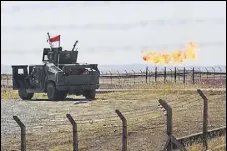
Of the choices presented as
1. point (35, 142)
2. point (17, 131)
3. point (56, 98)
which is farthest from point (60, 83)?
point (35, 142)

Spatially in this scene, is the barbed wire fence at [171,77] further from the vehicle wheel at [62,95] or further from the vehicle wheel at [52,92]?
the vehicle wheel at [52,92]

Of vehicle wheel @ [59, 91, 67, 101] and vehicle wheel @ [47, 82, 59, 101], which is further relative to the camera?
vehicle wheel @ [59, 91, 67, 101]

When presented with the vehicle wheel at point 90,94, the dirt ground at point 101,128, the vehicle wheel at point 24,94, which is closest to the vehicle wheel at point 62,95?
the vehicle wheel at point 90,94

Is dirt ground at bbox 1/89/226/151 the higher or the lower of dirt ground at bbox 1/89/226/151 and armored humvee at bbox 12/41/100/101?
the lower

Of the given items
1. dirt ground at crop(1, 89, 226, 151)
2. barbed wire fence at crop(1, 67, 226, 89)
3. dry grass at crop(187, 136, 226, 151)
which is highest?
barbed wire fence at crop(1, 67, 226, 89)

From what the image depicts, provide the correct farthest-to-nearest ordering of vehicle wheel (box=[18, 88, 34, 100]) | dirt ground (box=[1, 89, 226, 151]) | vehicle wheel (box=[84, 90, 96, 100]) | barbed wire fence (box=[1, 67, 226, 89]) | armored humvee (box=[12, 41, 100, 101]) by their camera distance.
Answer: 1. barbed wire fence (box=[1, 67, 226, 89])
2. vehicle wheel (box=[18, 88, 34, 100])
3. vehicle wheel (box=[84, 90, 96, 100])
4. armored humvee (box=[12, 41, 100, 101])
5. dirt ground (box=[1, 89, 226, 151])

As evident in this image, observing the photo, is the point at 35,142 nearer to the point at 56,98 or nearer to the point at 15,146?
the point at 15,146

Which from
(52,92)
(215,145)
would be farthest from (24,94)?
(215,145)

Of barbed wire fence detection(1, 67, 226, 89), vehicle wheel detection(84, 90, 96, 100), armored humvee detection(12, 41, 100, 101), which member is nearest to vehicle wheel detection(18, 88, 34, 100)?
armored humvee detection(12, 41, 100, 101)

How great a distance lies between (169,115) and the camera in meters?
10.7

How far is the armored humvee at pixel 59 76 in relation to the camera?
29625 millimetres

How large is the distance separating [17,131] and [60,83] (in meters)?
12.5

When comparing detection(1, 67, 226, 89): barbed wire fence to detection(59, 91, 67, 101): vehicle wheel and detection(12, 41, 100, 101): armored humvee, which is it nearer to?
detection(12, 41, 100, 101): armored humvee

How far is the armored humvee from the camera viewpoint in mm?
29625
